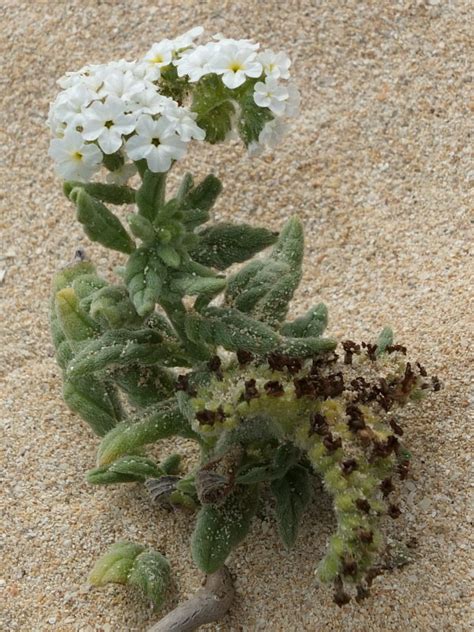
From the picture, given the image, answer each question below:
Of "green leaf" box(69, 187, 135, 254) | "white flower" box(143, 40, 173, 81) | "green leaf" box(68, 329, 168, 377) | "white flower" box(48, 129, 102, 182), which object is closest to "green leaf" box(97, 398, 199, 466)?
"green leaf" box(68, 329, 168, 377)

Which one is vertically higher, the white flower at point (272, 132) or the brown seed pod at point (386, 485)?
the white flower at point (272, 132)

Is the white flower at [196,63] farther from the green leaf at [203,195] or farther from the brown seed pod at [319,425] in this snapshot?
the brown seed pod at [319,425]

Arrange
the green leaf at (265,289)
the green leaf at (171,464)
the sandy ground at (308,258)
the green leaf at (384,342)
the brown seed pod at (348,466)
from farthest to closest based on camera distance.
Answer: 1. the green leaf at (171,464)
2. the green leaf at (384,342)
3. the sandy ground at (308,258)
4. the green leaf at (265,289)
5. the brown seed pod at (348,466)

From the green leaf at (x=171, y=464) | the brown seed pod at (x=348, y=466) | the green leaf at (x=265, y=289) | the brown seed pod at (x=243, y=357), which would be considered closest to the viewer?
the brown seed pod at (x=348, y=466)

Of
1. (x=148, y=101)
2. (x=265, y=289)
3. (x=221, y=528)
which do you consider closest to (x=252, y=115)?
(x=148, y=101)

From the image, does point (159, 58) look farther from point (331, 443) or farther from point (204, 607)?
point (204, 607)

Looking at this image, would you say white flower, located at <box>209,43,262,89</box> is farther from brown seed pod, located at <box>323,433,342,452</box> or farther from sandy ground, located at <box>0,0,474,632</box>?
sandy ground, located at <box>0,0,474,632</box>

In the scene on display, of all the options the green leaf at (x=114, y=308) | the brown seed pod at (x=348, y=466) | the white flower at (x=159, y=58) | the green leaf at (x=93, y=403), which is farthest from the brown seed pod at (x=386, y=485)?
the white flower at (x=159, y=58)
